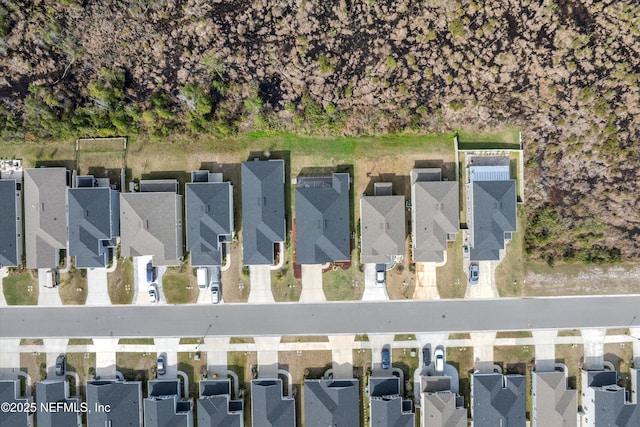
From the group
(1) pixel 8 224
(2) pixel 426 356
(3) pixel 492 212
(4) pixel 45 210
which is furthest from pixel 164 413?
(3) pixel 492 212

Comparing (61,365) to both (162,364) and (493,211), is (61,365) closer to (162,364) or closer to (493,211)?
(162,364)

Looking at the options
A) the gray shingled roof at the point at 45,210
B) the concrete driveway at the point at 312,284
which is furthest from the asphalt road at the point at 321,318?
the gray shingled roof at the point at 45,210

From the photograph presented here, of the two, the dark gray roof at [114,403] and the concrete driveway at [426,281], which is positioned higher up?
the concrete driveway at [426,281]

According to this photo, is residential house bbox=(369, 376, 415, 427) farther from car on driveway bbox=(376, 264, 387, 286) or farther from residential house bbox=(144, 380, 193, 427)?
residential house bbox=(144, 380, 193, 427)

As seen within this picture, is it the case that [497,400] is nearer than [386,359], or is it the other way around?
[497,400]

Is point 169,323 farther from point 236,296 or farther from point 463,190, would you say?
point 463,190

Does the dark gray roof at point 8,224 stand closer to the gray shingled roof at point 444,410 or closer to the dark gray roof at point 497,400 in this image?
the gray shingled roof at point 444,410

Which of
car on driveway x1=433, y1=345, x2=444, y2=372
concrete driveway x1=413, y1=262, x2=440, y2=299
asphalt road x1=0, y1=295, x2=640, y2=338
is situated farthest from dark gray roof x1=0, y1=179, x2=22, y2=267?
car on driveway x1=433, y1=345, x2=444, y2=372
